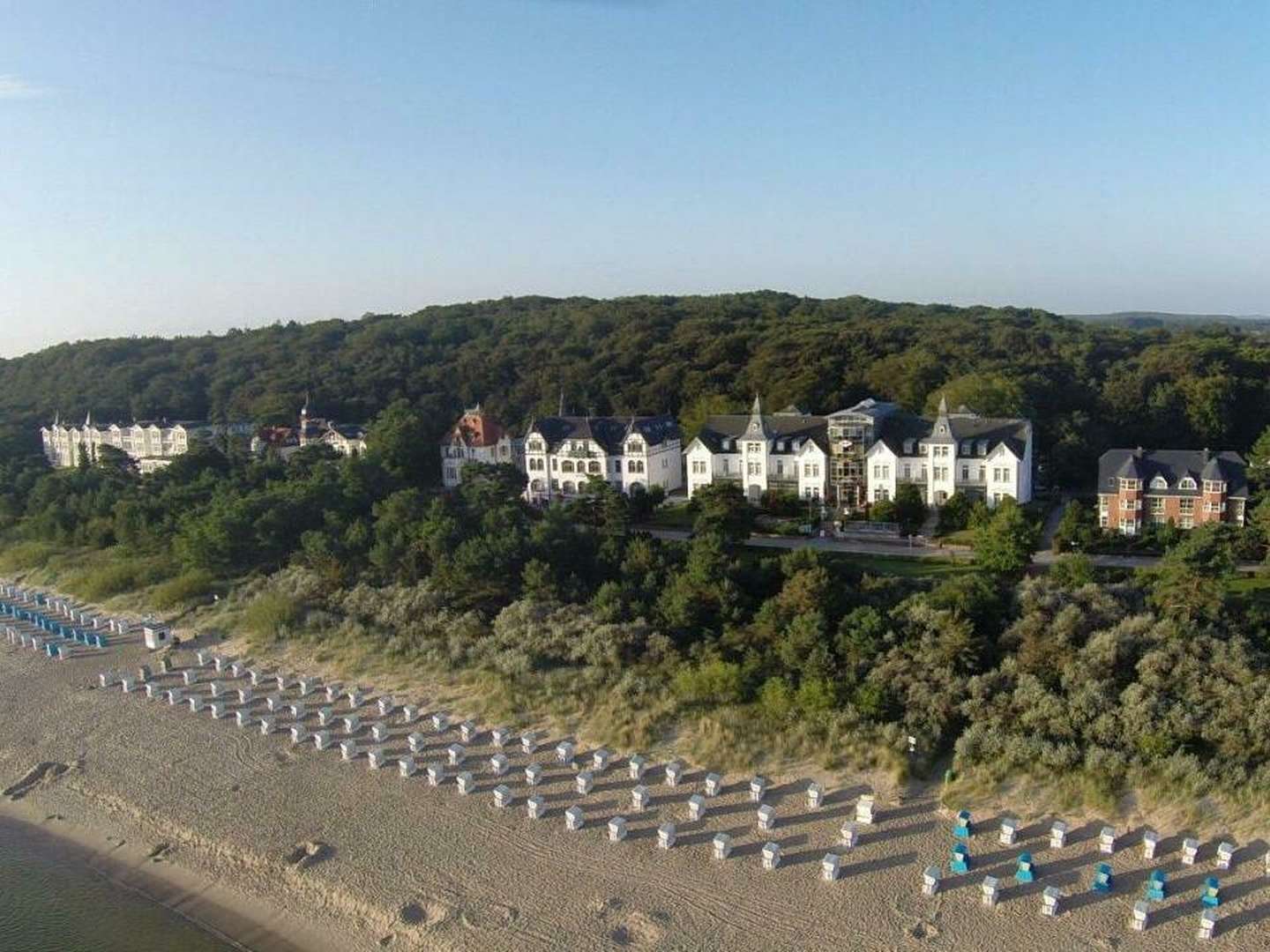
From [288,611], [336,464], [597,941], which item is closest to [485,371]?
[336,464]

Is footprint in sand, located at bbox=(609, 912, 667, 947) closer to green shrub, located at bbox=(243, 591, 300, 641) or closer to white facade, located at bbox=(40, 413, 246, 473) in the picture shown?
green shrub, located at bbox=(243, 591, 300, 641)

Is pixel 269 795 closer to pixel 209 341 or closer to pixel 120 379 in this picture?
pixel 120 379

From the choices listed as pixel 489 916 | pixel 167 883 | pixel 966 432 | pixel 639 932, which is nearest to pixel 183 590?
pixel 167 883

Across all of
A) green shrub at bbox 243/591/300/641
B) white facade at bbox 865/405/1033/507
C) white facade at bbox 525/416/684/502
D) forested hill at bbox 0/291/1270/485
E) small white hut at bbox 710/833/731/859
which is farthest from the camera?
A: forested hill at bbox 0/291/1270/485

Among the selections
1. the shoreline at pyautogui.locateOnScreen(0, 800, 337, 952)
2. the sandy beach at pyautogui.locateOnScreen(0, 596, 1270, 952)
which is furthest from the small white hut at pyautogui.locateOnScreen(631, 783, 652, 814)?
the shoreline at pyautogui.locateOnScreen(0, 800, 337, 952)

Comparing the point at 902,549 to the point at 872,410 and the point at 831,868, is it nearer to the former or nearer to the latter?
the point at 872,410

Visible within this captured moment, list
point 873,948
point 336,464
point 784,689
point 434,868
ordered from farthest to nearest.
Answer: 1. point 336,464
2. point 784,689
3. point 434,868
4. point 873,948
